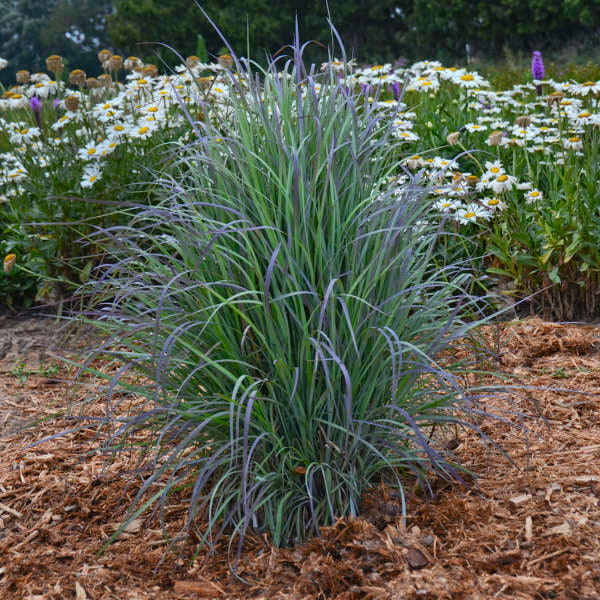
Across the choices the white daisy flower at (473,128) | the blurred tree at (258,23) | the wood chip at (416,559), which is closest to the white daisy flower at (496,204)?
the white daisy flower at (473,128)

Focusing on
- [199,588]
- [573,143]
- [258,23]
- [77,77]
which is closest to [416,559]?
[199,588]

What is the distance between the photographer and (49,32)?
2686cm

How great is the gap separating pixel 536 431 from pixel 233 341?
127 centimetres

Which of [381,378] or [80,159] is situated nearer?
[381,378]

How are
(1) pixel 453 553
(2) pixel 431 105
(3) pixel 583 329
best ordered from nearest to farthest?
(1) pixel 453 553 < (3) pixel 583 329 < (2) pixel 431 105

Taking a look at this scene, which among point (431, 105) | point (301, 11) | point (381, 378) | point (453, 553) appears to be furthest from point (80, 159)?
point (301, 11)

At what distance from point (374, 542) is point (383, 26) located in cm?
2219

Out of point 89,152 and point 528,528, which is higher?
point 89,152

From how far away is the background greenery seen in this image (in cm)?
1855

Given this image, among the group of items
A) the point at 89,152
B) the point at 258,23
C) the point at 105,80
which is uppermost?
the point at 258,23

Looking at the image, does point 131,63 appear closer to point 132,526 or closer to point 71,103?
point 71,103

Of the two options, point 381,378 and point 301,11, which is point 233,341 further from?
point 301,11

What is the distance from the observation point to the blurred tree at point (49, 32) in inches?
1054

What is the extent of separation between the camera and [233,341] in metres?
1.93
